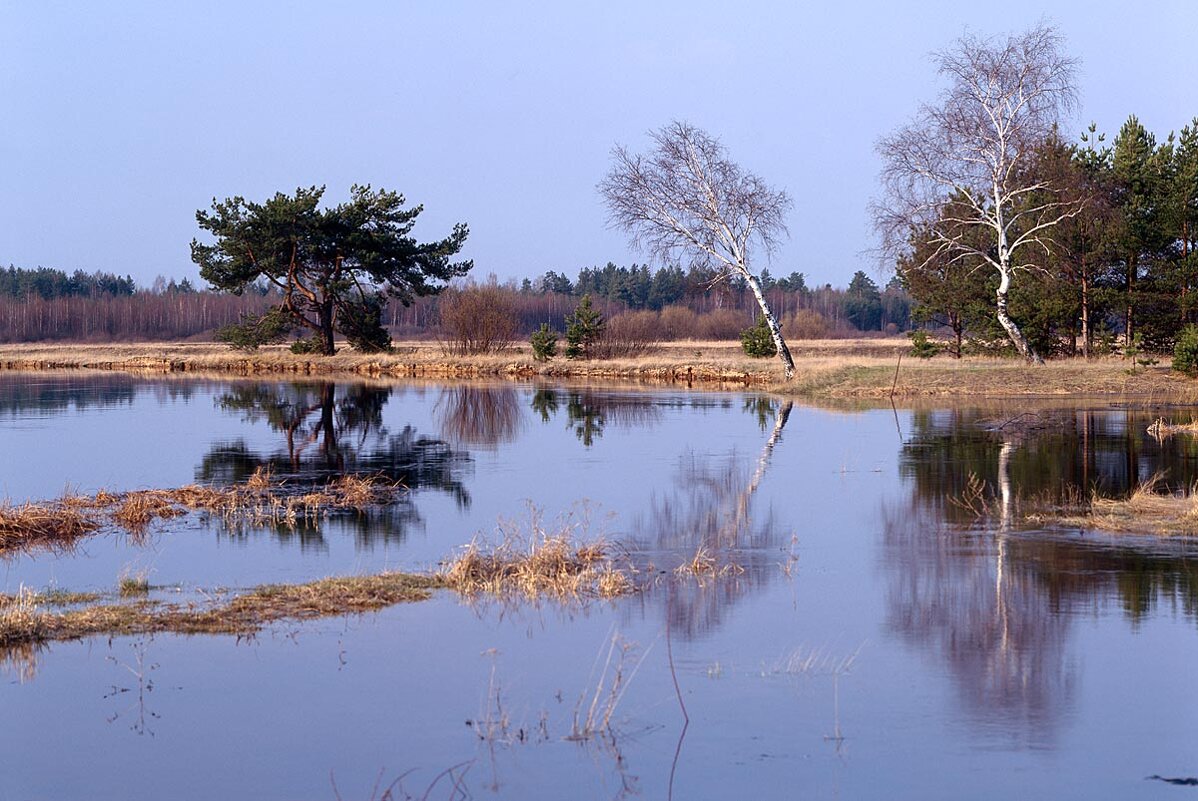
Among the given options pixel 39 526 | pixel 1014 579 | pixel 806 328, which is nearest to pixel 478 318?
pixel 806 328

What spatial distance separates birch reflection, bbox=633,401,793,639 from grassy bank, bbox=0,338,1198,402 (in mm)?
16678

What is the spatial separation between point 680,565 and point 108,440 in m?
17.1

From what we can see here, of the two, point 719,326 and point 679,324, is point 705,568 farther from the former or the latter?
point 719,326

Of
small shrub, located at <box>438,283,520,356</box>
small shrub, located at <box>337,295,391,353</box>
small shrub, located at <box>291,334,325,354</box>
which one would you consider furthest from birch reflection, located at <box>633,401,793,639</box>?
small shrub, located at <box>291,334,325,354</box>

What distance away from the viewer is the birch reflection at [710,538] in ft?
36.2

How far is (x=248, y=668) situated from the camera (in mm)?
9117

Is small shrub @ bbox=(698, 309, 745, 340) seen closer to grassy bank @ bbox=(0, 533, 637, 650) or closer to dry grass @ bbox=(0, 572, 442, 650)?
grassy bank @ bbox=(0, 533, 637, 650)

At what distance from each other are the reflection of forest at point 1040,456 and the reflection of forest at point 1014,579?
0.14 feet

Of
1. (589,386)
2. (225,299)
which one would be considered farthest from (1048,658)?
(225,299)

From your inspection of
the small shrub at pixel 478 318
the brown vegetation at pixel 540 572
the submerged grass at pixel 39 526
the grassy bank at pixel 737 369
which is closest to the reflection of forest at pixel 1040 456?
the brown vegetation at pixel 540 572

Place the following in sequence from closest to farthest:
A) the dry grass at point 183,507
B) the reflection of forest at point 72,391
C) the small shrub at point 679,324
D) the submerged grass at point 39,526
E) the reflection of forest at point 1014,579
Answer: the reflection of forest at point 1014,579 < the submerged grass at point 39,526 < the dry grass at point 183,507 < the reflection of forest at point 72,391 < the small shrub at point 679,324

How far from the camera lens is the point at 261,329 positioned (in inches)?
2255

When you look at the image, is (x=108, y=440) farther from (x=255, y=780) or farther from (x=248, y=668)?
(x=255, y=780)

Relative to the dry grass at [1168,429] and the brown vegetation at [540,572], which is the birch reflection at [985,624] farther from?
the dry grass at [1168,429]
